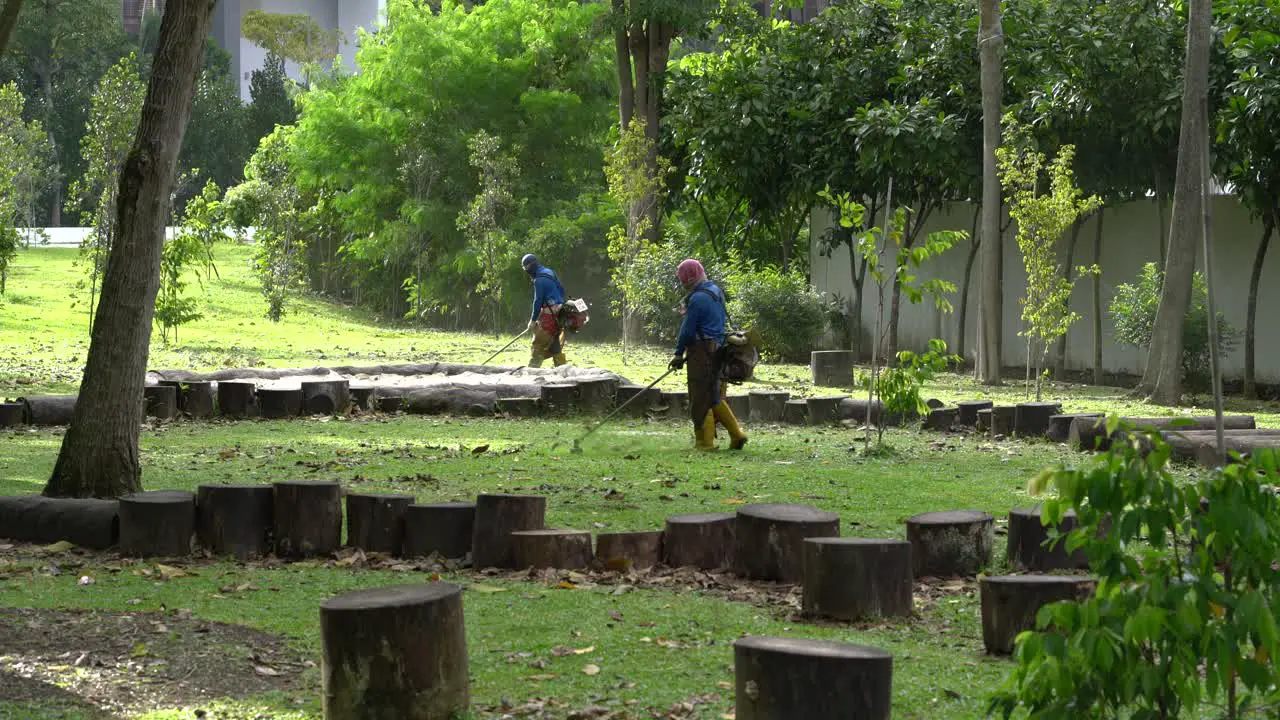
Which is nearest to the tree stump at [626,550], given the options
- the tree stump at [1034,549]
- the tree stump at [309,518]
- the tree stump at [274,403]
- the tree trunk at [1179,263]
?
the tree stump at [309,518]

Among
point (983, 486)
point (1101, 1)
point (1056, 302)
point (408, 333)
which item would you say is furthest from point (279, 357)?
point (983, 486)

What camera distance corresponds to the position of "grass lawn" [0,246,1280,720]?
18.8 feet

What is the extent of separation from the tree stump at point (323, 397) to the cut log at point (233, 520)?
9002 millimetres

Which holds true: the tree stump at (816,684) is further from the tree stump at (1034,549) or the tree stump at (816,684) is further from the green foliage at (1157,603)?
the tree stump at (1034,549)

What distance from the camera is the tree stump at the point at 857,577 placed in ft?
22.2

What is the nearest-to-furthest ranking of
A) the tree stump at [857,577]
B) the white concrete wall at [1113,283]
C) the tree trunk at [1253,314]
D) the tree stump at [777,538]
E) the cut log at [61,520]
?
the tree stump at [857,577] → the tree stump at [777,538] → the cut log at [61,520] → the tree trunk at [1253,314] → the white concrete wall at [1113,283]

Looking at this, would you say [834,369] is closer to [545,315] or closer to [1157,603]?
[545,315]

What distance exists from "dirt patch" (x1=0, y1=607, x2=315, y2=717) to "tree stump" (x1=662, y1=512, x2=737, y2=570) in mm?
2285

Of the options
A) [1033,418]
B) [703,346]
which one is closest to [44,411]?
[703,346]

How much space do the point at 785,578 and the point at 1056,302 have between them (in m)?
14.1

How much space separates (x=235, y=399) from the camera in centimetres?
1708

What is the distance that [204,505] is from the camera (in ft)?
27.8

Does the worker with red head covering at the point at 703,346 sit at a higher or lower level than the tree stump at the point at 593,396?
higher

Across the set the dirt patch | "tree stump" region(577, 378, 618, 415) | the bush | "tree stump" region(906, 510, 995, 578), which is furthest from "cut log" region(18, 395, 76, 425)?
the bush
